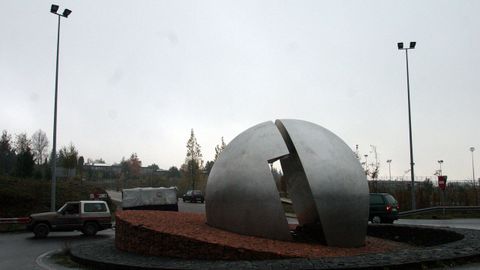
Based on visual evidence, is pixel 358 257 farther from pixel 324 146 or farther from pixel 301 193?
pixel 301 193

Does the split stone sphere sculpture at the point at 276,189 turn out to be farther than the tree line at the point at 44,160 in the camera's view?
No

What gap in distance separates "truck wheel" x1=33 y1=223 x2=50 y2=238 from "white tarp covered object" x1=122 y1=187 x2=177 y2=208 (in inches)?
264

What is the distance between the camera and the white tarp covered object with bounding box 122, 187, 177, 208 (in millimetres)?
29141

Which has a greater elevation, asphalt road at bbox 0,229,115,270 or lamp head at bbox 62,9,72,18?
lamp head at bbox 62,9,72,18

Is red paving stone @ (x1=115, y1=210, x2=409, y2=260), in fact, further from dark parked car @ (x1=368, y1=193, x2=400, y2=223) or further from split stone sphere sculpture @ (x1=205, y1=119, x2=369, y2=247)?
dark parked car @ (x1=368, y1=193, x2=400, y2=223)

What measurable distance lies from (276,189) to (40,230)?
1516cm

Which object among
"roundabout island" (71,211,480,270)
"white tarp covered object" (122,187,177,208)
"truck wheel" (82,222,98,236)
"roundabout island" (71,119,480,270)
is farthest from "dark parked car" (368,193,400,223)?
"truck wheel" (82,222,98,236)

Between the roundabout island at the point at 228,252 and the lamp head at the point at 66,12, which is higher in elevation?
the lamp head at the point at 66,12

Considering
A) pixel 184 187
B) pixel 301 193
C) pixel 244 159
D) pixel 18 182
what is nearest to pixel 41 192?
pixel 18 182

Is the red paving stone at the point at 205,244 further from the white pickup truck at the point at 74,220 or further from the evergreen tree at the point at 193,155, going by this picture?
the evergreen tree at the point at 193,155

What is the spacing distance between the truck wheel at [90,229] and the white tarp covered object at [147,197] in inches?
217

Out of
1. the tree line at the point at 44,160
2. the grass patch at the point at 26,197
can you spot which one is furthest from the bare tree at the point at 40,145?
the grass patch at the point at 26,197

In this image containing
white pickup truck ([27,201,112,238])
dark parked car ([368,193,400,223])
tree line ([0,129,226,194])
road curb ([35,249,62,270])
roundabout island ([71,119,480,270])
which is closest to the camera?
roundabout island ([71,119,480,270])

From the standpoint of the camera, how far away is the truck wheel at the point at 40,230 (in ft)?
73.9
